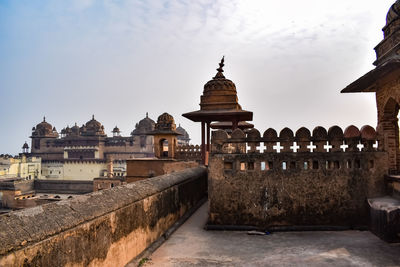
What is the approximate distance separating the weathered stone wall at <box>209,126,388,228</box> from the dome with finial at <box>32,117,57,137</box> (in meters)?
63.1

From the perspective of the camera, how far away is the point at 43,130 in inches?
2432

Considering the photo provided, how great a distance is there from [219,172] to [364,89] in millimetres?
5131

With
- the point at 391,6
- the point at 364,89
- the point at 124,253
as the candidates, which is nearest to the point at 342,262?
the point at 124,253

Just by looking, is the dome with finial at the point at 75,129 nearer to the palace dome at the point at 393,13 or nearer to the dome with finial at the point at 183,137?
the dome with finial at the point at 183,137

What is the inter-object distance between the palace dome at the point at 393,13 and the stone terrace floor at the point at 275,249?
555 cm

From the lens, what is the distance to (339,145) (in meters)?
6.71

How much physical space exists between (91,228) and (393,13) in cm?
882

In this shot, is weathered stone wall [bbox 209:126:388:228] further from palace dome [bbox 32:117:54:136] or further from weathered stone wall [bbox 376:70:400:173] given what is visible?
palace dome [bbox 32:117:54:136]

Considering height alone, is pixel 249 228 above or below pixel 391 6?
below

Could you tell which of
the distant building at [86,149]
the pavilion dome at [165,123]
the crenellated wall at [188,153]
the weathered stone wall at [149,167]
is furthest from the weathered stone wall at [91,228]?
the distant building at [86,149]

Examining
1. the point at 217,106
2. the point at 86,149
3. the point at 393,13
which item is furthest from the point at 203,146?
the point at 86,149

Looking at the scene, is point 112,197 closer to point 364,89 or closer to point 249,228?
point 249,228

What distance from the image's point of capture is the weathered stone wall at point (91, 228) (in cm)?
266

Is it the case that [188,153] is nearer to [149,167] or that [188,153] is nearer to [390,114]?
[149,167]
